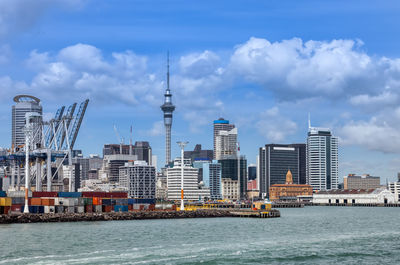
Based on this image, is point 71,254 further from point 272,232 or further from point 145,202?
point 145,202

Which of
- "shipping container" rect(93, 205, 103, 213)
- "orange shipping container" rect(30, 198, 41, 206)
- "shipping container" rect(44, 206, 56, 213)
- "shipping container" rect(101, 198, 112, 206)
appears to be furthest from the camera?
"shipping container" rect(101, 198, 112, 206)

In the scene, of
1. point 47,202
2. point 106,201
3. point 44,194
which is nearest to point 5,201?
point 47,202

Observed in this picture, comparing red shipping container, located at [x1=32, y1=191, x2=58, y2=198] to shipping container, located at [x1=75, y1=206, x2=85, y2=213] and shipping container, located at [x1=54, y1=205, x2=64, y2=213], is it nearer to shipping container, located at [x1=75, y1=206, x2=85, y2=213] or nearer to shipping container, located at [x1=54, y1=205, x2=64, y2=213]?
shipping container, located at [x1=75, y1=206, x2=85, y2=213]

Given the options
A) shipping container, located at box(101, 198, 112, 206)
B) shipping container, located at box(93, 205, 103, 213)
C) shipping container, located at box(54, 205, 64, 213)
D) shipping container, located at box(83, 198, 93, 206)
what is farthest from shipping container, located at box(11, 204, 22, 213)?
shipping container, located at box(101, 198, 112, 206)

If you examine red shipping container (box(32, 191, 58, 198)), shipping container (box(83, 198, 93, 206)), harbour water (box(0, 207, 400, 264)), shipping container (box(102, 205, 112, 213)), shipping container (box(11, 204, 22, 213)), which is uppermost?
red shipping container (box(32, 191, 58, 198))

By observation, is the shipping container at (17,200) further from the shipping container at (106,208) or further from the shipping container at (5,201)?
the shipping container at (106,208)

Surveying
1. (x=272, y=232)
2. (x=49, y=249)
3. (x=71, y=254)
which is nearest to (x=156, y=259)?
(x=71, y=254)

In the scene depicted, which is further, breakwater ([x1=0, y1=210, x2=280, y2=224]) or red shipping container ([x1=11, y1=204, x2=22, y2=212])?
red shipping container ([x1=11, y1=204, x2=22, y2=212])

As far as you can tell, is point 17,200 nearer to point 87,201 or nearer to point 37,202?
point 37,202

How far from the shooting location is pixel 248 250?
57094 millimetres

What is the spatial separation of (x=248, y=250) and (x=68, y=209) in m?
60.2

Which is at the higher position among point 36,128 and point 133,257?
point 36,128

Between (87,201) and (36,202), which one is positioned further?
(87,201)

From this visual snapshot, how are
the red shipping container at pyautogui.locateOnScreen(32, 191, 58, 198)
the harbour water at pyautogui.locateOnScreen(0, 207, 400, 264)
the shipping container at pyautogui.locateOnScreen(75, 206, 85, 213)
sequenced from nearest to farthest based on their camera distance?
the harbour water at pyautogui.locateOnScreen(0, 207, 400, 264) < the shipping container at pyautogui.locateOnScreen(75, 206, 85, 213) < the red shipping container at pyautogui.locateOnScreen(32, 191, 58, 198)
